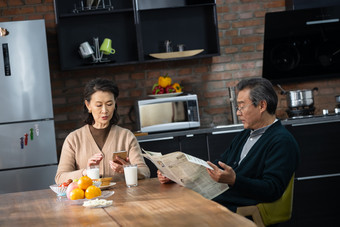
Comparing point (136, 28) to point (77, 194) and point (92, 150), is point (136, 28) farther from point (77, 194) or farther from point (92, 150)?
point (77, 194)

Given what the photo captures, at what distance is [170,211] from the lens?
199 centimetres

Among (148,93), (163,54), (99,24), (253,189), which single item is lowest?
(253,189)

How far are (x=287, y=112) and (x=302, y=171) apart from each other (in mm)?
687

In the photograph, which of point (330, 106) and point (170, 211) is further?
point (330, 106)

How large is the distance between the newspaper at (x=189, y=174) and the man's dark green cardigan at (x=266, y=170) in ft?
0.33

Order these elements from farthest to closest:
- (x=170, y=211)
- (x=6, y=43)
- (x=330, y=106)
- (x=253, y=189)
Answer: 1. (x=330, y=106)
2. (x=6, y=43)
3. (x=253, y=189)
4. (x=170, y=211)

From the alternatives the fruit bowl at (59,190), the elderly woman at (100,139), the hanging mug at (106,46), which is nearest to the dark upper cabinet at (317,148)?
the hanging mug at (106,46)

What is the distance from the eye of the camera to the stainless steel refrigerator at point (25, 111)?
4.41 meters

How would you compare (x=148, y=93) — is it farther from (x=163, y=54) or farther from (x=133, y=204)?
(x=133, y=204)

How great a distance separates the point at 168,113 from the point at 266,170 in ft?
7.19

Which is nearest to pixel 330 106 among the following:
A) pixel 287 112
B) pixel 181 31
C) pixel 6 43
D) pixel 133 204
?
pixel 287 112

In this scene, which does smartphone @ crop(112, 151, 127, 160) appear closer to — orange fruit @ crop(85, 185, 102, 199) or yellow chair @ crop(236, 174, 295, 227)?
orange fruit @ crop(85, 185, 102, 199)

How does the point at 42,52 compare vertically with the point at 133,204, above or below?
above

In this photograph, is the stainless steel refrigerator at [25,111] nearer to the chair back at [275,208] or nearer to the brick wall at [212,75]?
the brick wall at [212,75]
